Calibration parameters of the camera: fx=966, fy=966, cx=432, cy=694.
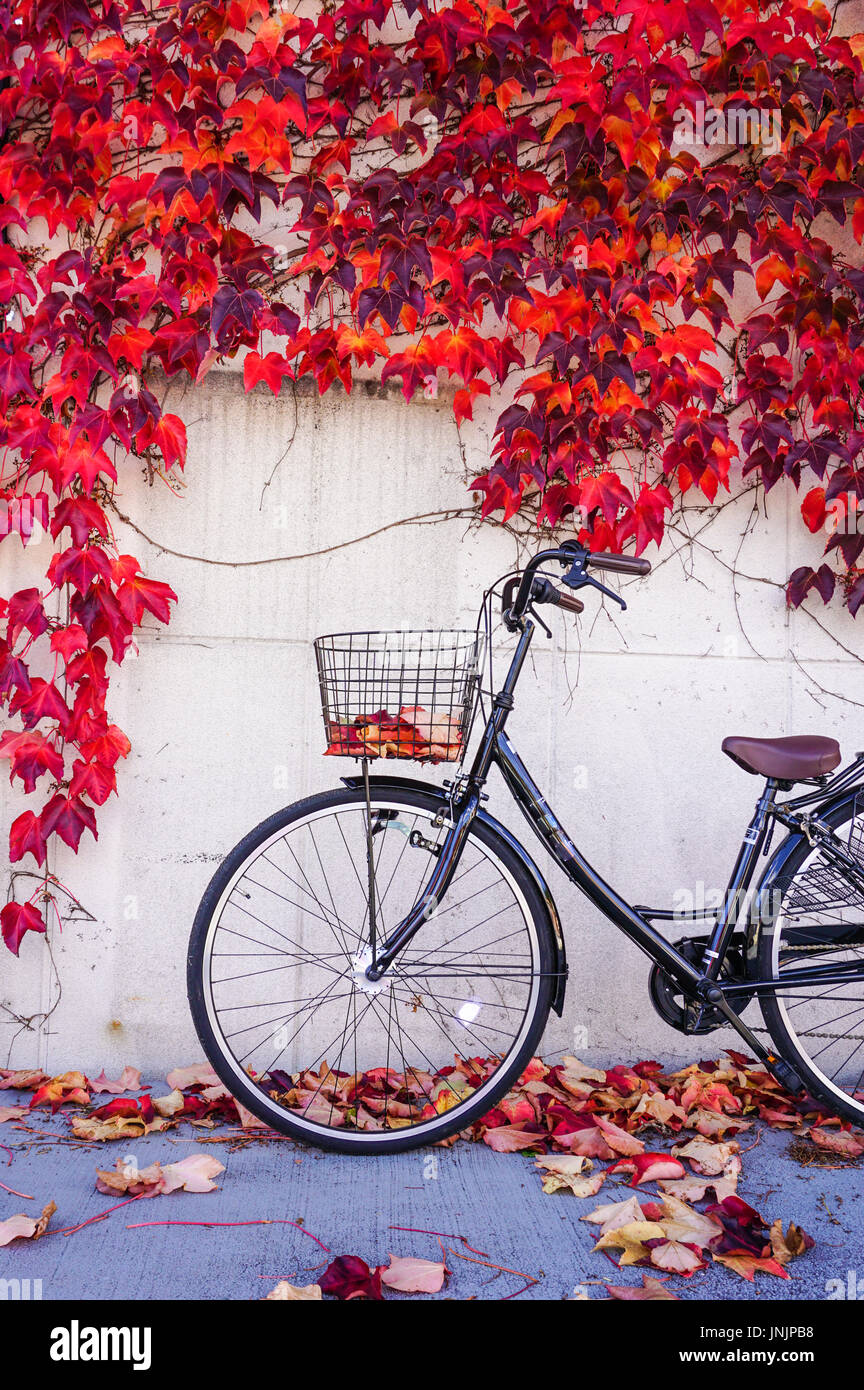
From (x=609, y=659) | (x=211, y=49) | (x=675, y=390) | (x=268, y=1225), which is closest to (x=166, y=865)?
(x=268, y=1225)

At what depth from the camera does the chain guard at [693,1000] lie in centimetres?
218

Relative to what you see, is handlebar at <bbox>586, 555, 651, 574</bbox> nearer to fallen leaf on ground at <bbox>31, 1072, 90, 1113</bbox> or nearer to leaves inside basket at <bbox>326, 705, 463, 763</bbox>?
leaves inside basket at <bbox>326, 705, 463, 763</bbox>

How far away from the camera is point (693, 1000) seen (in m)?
2.18

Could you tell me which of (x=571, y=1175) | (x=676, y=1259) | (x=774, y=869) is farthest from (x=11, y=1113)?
(x=774, y=869)

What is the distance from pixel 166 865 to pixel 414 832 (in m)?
0.89

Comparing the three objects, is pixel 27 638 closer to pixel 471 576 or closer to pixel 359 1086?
pixel 471 576

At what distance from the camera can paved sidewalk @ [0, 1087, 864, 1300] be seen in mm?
1702

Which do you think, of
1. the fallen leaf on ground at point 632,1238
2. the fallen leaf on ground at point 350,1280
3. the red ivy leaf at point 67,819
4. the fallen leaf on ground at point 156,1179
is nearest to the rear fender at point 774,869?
the fallen leaf on ground at point 632,1238

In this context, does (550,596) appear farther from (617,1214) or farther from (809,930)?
(617,1214)

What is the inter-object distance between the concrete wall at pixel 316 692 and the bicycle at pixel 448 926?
178mm

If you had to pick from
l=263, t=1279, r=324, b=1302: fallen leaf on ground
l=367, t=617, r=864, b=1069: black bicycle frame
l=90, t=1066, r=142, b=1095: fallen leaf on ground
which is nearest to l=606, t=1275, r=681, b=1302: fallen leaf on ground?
l=263, t=1279, r=324, b=1302: fallen leaf on ground

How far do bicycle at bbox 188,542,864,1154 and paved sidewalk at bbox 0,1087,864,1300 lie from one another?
118 mm

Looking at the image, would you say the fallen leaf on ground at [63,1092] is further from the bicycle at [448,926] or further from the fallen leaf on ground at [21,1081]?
the bicycle at [448,926]

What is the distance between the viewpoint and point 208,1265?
68.1 inches
